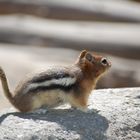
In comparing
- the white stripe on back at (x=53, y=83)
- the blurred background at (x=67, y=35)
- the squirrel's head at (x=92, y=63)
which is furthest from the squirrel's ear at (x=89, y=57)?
the blurred background at (x=67, y=35)

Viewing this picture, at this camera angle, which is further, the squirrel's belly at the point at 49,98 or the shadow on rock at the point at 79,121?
the squirrel's belly at the point at 49,98

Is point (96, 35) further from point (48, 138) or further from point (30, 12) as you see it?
point (48, 138)

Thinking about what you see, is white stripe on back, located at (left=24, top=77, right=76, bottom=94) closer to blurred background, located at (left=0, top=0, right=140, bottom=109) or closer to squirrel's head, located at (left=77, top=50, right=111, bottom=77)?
squirrel's head, located at (left=77, top=50, right=111, bottom=77)

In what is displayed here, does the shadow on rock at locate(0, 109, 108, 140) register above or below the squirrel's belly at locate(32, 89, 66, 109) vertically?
below

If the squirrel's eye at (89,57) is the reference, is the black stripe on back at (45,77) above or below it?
below

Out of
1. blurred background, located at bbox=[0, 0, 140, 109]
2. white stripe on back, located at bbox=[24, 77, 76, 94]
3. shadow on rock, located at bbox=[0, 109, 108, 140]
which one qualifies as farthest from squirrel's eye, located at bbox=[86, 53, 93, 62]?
blurred background, located at bbox=[0, 0, 140, 109]

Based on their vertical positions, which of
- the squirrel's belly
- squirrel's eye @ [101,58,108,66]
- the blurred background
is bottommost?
the blurred background

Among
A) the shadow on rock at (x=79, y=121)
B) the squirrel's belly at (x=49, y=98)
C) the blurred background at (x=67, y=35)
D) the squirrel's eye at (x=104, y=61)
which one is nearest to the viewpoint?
the shadow on rock at (x=79, y=121)

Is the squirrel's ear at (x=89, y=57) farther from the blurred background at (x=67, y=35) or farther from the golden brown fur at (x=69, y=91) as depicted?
the blurred background at (x=67, y=35)
